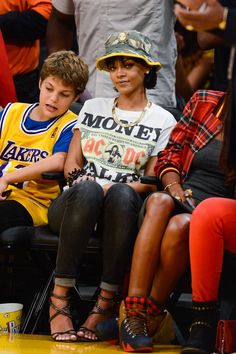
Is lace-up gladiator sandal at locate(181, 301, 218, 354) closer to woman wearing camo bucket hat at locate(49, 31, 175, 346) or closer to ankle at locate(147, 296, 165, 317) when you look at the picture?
ankle at locate(147, 296, 165, 317)

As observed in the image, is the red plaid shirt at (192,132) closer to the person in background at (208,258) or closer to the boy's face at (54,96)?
the person in background at (208,258)

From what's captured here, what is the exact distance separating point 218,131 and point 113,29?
43.7 inches

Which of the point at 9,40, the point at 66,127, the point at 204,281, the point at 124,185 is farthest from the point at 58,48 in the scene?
the point at 204,281

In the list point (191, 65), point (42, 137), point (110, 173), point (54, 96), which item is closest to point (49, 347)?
point (110, 173)

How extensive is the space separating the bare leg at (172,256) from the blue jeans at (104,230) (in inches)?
7.8

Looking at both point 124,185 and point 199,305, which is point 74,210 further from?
point 199,305

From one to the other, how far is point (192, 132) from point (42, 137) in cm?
80

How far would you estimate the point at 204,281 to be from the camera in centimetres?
338

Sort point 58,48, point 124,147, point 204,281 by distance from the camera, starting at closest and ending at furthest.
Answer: point 204,281 → point 124,147 → point 58,48

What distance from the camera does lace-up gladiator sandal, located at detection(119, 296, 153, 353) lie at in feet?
11.4

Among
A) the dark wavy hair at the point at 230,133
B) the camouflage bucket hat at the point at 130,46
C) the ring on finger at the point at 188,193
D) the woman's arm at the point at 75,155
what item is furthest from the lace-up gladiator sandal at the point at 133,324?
the camouflage bucket hat at the point at 130,46

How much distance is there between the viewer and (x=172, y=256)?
Answer: 11.6 ft

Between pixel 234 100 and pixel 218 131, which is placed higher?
pixel 234 100

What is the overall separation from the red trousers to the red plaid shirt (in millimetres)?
538
